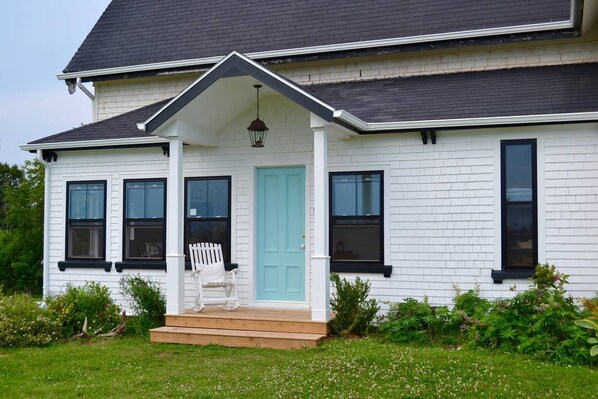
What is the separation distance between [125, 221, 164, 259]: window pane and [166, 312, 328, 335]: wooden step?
6.09 ft

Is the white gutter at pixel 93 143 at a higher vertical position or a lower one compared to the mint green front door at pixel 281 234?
higher

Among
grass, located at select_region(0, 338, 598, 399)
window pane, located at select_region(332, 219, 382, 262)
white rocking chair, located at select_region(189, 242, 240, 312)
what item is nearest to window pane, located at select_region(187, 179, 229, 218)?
white rocking chair, located at select_region(189, 242, 240, 312)

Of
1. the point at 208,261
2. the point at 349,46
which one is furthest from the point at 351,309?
the point at 349,46

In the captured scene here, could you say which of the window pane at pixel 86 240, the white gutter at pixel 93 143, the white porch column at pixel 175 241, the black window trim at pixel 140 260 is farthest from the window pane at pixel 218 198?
the window pane at pixel 86 240

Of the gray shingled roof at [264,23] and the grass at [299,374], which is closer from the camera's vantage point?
the grass at [299,374]

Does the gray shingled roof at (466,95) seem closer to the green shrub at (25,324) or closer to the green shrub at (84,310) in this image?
the green shrub at (84,310)

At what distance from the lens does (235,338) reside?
9266 mm

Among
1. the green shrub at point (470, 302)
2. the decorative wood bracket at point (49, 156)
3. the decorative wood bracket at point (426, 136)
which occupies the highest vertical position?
the decorative wood bracket at point (426, 136)

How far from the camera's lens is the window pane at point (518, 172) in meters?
9.56

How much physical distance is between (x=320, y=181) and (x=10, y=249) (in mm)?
11804

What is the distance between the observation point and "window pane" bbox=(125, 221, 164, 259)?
11641 millimetres

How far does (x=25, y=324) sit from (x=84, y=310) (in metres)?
0.95

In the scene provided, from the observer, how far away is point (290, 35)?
496 inches

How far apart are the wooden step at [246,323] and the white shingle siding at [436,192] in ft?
4.24
